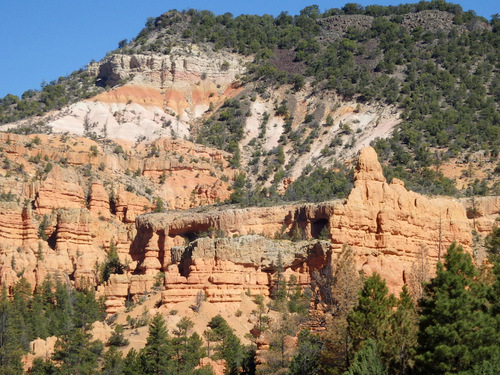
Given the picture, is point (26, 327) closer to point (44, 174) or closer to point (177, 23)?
point (44, 174)

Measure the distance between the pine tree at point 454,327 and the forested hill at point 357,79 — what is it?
139ft

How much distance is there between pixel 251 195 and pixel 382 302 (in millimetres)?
45907

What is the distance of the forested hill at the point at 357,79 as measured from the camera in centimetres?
9962

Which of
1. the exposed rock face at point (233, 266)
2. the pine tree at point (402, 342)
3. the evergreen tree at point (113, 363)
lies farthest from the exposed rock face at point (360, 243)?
the pine tree at point (402, 342)

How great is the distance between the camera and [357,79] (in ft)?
396

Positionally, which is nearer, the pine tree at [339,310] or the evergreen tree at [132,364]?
the pine tree at [339,310]

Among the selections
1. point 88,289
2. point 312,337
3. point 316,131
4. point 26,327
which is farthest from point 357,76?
point 312,337

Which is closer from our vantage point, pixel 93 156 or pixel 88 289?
pixel 88 289

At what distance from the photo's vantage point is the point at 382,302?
153 ft

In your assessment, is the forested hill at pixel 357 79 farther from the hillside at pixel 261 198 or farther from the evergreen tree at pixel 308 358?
the evergreen tree at pixel 308 358

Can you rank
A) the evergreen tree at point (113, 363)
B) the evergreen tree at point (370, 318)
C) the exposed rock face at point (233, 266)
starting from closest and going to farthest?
the evergreen tree at point (370, 318) → the evergreen tree at point (113, 363) → the exposed rock face at point (233, 266)

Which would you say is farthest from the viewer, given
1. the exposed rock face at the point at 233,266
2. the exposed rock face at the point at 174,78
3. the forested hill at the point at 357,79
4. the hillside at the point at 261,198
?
the exposed rock face at the point at 174,78

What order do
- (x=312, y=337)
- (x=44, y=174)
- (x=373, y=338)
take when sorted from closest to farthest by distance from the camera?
(x=373, y=338)
(x=312, y=337)
(x=44, y=174)

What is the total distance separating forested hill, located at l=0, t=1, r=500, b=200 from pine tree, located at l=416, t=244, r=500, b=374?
42.4m
